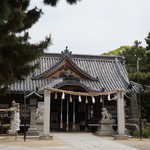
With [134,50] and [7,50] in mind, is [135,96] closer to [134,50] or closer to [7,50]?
[7,50]

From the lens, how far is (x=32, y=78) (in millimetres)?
19906

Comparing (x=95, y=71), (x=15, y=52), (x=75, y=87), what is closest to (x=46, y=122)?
(x=75, y=87)

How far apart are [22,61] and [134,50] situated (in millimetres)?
33688

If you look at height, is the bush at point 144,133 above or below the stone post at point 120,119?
below

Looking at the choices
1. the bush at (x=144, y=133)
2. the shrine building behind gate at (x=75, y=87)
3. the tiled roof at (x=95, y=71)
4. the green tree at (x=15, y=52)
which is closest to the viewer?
the green tree at (x=15, y=52)

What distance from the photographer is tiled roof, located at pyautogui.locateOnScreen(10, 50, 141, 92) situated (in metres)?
19.8

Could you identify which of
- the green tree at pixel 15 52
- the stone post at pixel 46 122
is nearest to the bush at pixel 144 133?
the stone post at pixel 46 122

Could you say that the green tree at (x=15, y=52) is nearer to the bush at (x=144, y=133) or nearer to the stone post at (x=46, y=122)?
the stone post at (x=46, y=122)

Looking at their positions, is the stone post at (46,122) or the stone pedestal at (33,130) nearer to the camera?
the stone post at (46,122)

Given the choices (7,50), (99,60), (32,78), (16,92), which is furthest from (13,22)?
(99,60)

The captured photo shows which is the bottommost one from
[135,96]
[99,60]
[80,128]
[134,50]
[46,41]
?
[80,128]

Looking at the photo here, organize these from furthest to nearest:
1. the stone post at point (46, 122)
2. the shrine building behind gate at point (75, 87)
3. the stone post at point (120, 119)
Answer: the shrine building behind gate at point (75, 87), the stone post at point (120, 119), the stone post at point (46, 122)

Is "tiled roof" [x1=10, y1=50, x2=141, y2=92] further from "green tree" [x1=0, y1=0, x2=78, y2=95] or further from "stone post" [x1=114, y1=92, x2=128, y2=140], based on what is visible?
"green tree" [x1=0, y1=0, x2=78, y2=95]

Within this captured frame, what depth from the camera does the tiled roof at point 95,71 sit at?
19828mm
